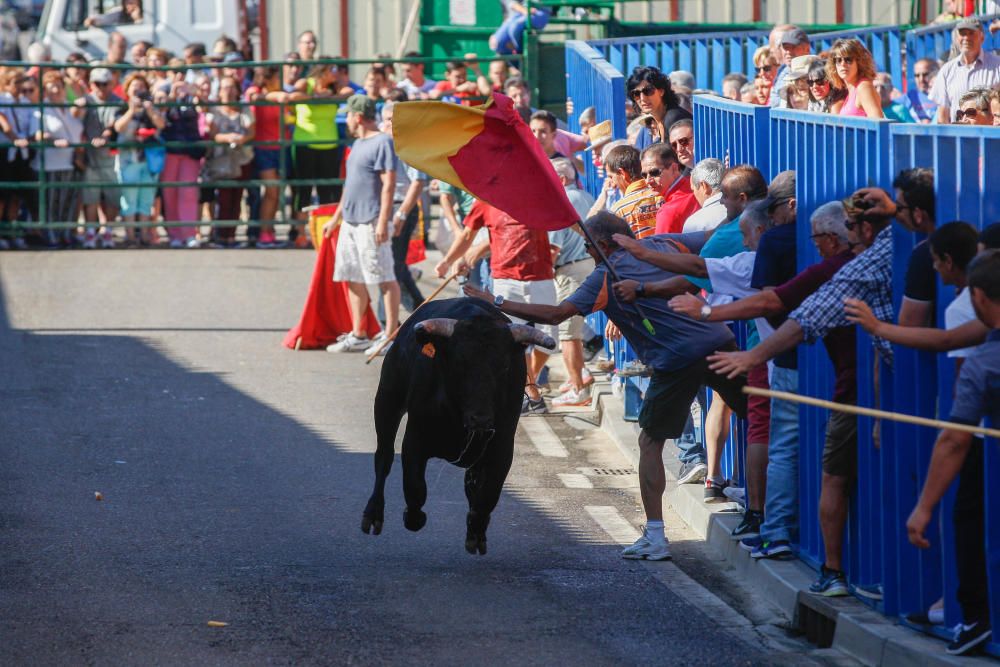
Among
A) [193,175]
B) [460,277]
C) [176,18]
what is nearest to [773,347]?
[460,277]

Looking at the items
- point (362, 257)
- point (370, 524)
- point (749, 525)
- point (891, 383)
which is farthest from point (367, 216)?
point (891, 383)

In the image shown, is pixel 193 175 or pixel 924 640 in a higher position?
pixel 193 175

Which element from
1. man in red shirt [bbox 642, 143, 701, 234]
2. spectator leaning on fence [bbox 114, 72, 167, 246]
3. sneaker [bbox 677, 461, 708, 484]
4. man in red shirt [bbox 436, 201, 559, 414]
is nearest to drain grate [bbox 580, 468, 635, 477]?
sneaker [bbox 677, 461, 708, 484]

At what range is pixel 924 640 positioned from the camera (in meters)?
6.98

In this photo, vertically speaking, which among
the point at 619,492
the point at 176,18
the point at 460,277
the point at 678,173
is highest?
the point at 176,18

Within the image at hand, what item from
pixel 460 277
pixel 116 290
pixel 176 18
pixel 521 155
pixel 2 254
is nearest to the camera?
pixel 521 155

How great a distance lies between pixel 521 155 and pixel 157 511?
9.87ft

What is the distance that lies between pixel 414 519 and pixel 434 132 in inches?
83.4

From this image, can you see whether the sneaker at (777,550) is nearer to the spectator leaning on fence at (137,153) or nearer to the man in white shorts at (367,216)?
the man in white shorts at (367,216)

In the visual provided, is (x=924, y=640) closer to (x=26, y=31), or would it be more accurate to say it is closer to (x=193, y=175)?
(x=193, y=175)

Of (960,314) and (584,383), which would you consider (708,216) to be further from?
(584,383)

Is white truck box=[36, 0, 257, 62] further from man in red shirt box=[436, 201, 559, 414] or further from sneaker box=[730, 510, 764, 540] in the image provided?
sneaker box=[730, 510, 764, 540]

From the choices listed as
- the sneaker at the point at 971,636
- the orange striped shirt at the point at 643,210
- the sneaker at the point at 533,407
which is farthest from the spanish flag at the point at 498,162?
the sneaker at the point at 533,407

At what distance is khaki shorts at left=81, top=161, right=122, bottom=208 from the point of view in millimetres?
21109
